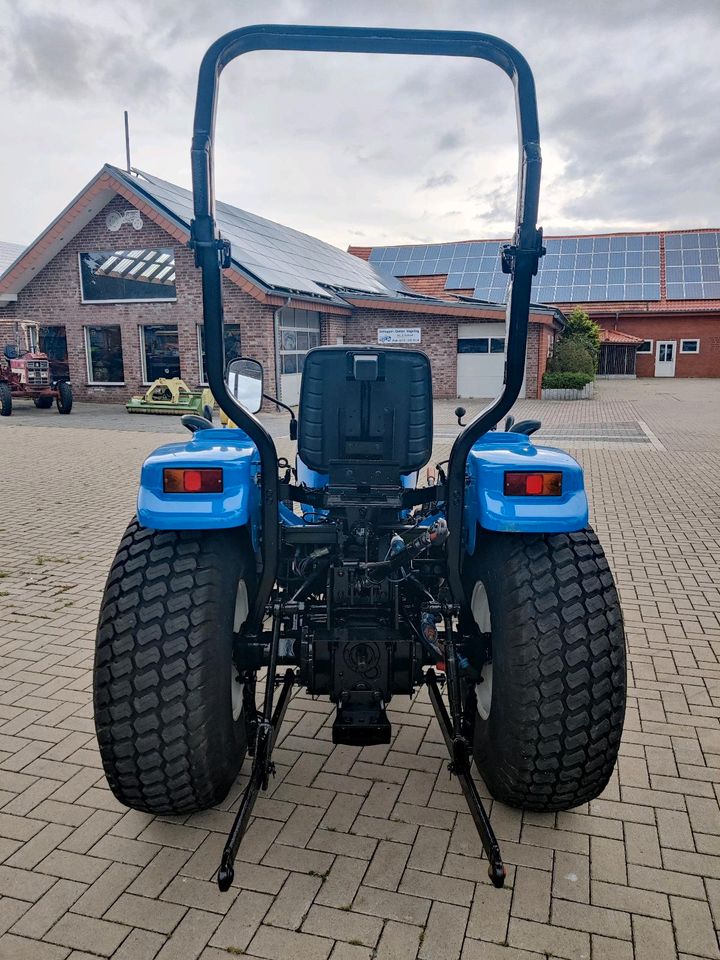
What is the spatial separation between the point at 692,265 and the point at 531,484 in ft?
121

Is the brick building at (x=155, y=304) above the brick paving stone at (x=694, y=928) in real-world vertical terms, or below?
above

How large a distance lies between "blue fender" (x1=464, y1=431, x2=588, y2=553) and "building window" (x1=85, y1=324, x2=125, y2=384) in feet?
61.5

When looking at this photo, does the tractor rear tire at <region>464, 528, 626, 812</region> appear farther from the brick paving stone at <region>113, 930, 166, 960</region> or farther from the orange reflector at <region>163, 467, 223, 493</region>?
the brick paving stone at <region>113, 930, 166, 960</region>

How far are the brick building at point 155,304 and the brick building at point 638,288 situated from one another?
37.5ft

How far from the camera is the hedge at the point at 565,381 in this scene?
870 inches

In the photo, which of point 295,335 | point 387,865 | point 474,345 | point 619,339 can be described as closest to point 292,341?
point 295,335

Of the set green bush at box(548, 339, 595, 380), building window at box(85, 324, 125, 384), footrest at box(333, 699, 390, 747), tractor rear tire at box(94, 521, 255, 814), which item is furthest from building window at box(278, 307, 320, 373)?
footrest at box(333, 699, 390, 747)

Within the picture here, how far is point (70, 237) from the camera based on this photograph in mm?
19453

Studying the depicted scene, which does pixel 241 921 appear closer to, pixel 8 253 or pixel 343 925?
pixel 343 925

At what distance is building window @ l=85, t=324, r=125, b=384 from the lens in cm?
1992

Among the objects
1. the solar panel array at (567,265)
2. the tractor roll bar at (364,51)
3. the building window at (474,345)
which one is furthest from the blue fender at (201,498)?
the solar panel array at (567,265)

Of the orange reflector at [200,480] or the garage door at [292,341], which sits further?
the garage door at [292,341]

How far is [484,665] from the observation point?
265 centimetres

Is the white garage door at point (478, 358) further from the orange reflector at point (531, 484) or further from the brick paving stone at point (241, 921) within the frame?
the brick paving stone at point (241, 921)
